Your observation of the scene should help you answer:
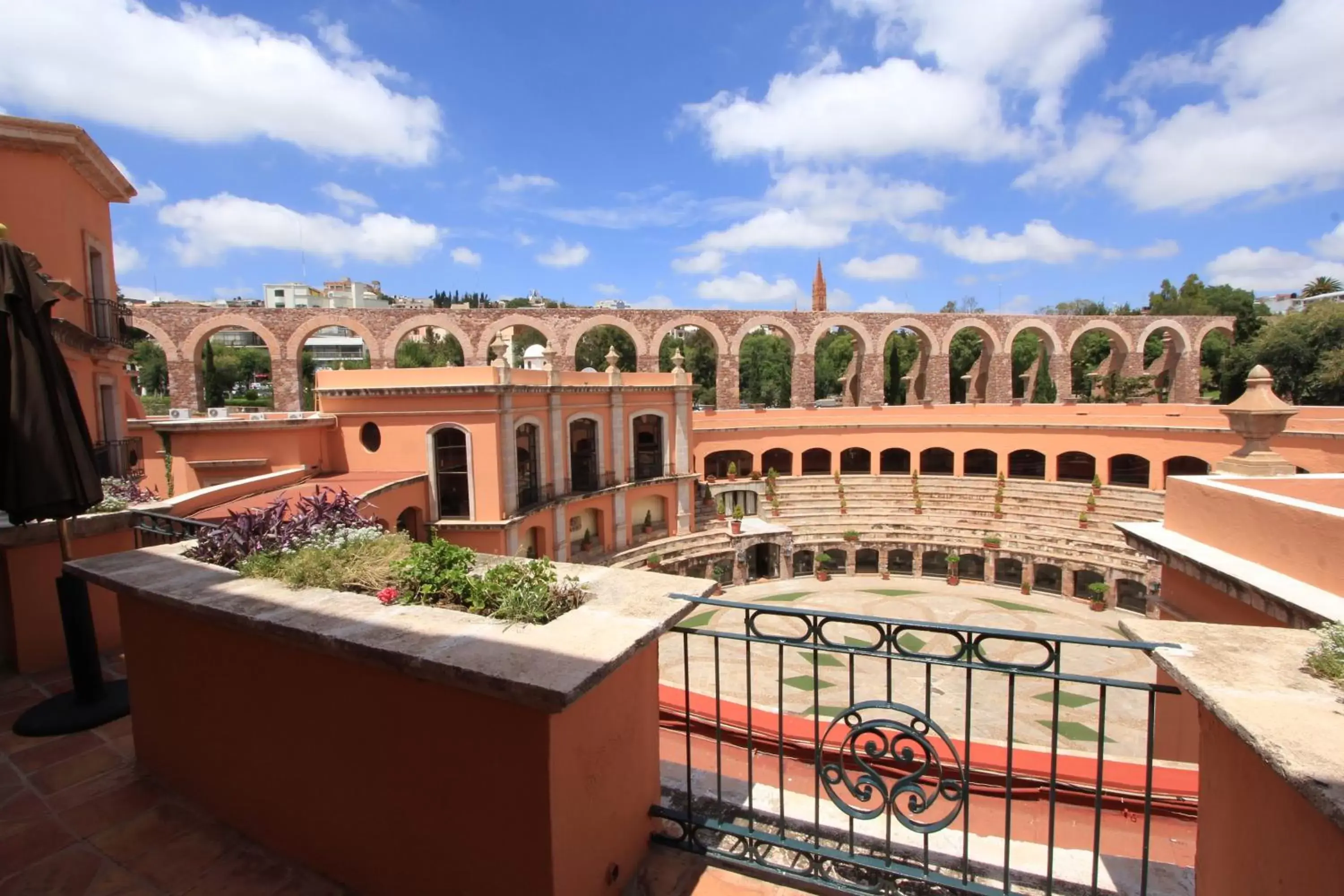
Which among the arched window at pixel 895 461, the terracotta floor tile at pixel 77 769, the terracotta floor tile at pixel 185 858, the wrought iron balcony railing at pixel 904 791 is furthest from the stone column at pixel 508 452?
the arched window at pixel 895 461

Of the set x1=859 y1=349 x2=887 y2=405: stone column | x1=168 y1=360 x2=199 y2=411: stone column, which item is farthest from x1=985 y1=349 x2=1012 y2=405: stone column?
x1=168 y1=360 x2=199 y2=411: stone column

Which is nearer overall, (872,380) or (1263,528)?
(1263,528)

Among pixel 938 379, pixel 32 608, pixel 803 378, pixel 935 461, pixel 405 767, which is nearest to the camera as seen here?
→ pixel 405 767

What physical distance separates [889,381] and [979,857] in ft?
114

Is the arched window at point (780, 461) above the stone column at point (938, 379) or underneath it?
underneath

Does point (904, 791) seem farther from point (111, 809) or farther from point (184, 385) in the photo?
point (184, 385)

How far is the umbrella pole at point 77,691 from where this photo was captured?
3547 millimetres

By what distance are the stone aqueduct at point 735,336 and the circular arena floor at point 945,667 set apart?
9304 millimetres

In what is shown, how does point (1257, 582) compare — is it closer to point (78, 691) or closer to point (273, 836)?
point (273, 836)

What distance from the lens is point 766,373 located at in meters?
45.8

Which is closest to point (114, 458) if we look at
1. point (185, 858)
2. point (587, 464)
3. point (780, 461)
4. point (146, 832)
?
point (146, 832)

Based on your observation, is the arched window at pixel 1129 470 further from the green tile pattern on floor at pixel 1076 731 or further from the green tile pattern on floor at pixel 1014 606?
the green tile pattern on floor at pixel 1076 731

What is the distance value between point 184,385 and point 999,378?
2884 cm

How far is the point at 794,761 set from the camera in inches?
148
